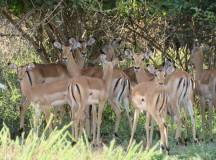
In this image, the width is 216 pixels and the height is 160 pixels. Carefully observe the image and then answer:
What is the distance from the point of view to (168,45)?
37.3 ft

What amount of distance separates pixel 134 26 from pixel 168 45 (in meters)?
0.73

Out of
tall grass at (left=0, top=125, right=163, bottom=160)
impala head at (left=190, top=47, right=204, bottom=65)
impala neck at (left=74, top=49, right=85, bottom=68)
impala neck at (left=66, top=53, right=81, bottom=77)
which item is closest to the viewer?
tall grass at (left=0, top=125, right=163, bottom=160)

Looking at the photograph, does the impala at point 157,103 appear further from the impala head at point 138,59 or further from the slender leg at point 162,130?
the impala head at point 138,59

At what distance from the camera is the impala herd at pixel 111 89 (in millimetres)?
7883

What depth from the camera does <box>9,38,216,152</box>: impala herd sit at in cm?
788

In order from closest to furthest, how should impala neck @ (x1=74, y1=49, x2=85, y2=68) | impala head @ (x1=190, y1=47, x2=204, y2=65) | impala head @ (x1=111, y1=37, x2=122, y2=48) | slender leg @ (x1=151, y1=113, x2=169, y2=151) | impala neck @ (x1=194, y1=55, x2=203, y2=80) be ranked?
slender leg @ (x1=151, y1=113, x2=169, y2=151)
impala neck @ (x1=194, y1=55, x2=203, y2=80)
impala head @ (x1=190, y1=47, x2=204, y2=65)
impala neck @ (x1=74, y1=49, x2=85, y2=68)
impala head @ (x1=111, y1=37, x2=122, y2=48)

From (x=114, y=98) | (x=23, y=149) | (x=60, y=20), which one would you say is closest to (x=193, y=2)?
(x=114, y=98)

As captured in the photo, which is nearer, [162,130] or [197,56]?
[162,130]

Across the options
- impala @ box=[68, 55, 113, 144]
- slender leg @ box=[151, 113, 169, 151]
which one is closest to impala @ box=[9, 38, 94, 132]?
impala @ box=[68, 55, 113, 144]

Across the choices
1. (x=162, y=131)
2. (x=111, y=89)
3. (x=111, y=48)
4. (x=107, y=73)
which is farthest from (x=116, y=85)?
(x=162, y=131)

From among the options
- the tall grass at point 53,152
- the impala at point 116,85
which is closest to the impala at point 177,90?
the impala at point 116,85

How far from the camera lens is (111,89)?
8992 millimetres

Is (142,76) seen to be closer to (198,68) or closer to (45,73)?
(198,68)

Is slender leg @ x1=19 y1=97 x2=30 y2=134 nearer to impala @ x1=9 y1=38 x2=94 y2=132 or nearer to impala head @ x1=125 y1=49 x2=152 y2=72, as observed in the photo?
impala @ x1=9 y1=38 x2=94 y2=132
